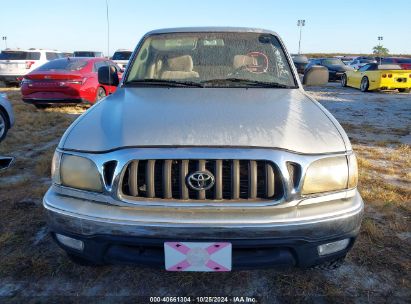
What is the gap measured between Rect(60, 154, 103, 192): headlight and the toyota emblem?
49 centimetres

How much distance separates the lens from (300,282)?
2367 mm

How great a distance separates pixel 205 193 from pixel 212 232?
8.1 inches

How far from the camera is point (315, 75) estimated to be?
151 inches

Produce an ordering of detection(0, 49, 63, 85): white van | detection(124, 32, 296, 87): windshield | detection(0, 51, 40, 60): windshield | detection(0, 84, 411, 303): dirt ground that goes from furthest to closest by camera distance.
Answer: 1. detection(0, 51, 40, 60): windshield
2. detection(0, 49, 63, 85): white van
3. detection(124, 32, 296, 87): windshield
4. detection(0, 84, 411, 303): dirt ground

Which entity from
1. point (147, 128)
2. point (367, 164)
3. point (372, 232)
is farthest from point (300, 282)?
point (367, 164)

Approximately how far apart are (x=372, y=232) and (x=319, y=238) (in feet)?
4.35

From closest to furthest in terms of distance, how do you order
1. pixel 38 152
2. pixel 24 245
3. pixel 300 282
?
pixel 300 282, pixel 24 245, pixel 38 152

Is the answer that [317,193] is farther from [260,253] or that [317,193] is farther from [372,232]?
[372,232]

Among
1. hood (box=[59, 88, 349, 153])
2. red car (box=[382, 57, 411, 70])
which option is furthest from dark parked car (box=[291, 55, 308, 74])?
hood (box=[59, 88, 349, 153])

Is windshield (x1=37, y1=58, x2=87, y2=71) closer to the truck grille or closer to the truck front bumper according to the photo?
the truck front bumper

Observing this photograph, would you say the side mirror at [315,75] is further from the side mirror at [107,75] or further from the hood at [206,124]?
the side mirror at [107,75]

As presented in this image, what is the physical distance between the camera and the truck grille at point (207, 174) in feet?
6.11

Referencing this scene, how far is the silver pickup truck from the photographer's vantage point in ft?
6.02

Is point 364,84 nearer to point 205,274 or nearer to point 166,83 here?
point 166,83
